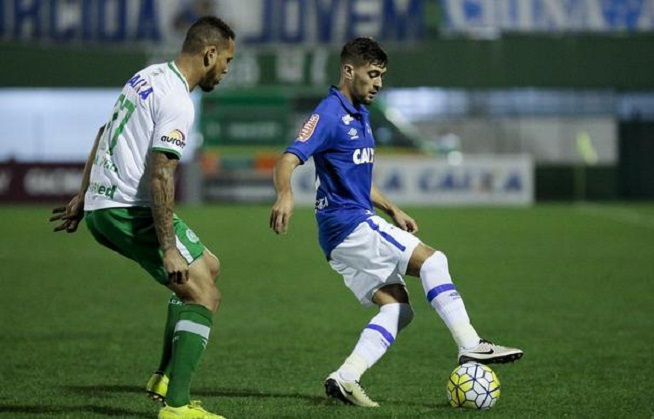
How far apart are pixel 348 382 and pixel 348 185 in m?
1.15

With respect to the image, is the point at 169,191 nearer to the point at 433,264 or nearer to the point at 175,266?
the point at 175,266

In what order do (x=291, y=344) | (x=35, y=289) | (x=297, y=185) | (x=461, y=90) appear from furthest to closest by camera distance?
(x=461, y=90), (x=297, y=185), (x=35, y=289), (x=291, y=344)

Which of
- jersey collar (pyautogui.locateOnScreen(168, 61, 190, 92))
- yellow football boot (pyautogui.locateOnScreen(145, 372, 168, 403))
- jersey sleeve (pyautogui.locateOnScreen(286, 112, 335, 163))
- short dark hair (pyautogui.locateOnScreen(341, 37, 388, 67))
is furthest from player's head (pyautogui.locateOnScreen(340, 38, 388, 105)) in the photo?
yellow football boot (pyautogui.locateOnScreen(145, 372, 168, 403))

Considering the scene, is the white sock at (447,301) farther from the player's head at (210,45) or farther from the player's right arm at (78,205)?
the player's right arm at (78,205)

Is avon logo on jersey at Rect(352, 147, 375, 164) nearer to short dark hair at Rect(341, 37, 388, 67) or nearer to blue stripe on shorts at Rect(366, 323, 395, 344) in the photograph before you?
short dark hair at Rect(341, 37, 388, 67)

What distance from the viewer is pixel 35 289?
13867 millimetres

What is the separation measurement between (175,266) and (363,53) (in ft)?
5.87

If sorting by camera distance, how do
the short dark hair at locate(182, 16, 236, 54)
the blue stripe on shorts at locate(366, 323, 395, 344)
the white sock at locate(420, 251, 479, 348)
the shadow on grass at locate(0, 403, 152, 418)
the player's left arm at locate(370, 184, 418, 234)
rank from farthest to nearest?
the player's left arm at locate(370, 184, 418, 234) → the blue stripe on shorts at locate(366, 323, 395, 344) → the white sock at locate(420, 251, 479, 348) → the shadow on grass at locate(0, 403, 152, 418) → the short dark hair at locate(182, 16, 236, 54)

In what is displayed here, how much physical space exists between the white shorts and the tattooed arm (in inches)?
49.8

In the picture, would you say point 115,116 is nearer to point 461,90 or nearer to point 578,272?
point 578,272

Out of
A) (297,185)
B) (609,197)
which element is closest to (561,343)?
(297,185)

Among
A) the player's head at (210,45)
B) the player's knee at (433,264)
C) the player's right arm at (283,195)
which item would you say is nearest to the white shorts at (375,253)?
the player's knee at (433,264)

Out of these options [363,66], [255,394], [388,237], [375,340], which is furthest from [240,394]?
[363,66]

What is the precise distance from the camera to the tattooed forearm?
6056 millimetres
